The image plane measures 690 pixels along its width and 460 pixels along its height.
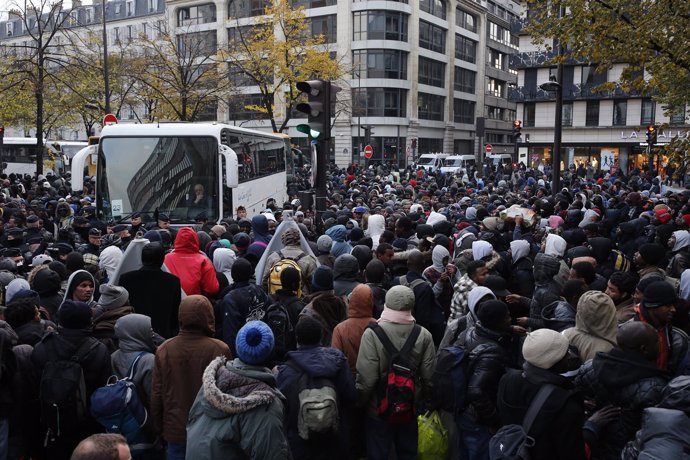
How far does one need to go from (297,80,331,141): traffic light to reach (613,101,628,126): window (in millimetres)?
48562

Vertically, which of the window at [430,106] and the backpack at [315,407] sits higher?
the window at [430,106]

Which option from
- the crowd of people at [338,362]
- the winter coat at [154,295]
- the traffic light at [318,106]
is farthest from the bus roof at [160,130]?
the winter coat at [154,295]

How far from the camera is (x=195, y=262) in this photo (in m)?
6.92

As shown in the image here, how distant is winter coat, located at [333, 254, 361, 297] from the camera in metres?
6.74

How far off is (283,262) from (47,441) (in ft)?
9.68

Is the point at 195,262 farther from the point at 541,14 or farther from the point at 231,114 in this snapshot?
the point at 231,114

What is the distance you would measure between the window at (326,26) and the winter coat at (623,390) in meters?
55.6

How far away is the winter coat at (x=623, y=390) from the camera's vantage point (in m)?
3.84

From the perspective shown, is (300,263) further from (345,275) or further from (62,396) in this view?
(62,396)

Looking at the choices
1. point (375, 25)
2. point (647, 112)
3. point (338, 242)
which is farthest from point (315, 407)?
point (375, 25)

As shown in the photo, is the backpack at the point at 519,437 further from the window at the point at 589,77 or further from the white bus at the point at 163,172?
the window at the point at 589,77

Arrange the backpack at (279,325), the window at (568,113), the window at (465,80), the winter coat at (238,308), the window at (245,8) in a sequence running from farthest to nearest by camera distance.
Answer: the window at (465,80) < the window at (245,8) < the window at (568,113) < the winter coat at (238,308) < the backpack at (279,325)

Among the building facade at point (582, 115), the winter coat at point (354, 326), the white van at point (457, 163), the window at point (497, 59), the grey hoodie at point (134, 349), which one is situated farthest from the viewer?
the window at point (497, 59)

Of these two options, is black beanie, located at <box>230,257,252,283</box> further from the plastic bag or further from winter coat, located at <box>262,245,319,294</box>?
the plastic bag
